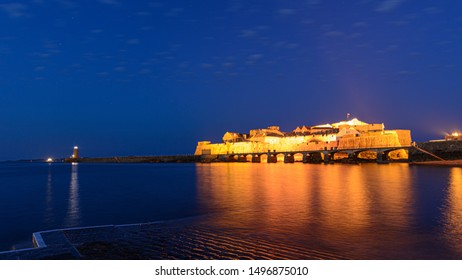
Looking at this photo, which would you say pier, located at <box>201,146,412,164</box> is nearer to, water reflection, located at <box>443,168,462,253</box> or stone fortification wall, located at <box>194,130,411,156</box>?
stone fortification wall, located at <box>194,130,411,156</box>

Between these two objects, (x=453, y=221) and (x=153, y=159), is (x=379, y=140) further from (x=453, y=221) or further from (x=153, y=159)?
(x=153, y=159)

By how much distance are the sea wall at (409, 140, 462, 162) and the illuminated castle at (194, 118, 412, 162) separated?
3174mm

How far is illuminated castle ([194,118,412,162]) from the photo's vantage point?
80.3 meters

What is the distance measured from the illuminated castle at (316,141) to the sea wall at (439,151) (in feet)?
10.4

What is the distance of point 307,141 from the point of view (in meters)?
100

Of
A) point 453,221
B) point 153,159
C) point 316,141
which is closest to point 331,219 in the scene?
point 453,221

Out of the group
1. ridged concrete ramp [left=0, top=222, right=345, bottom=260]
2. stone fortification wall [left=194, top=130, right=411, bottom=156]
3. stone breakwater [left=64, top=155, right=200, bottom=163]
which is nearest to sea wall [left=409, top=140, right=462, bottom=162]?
stone fortification wall [left=194, top=130, right=411, bottom=156]

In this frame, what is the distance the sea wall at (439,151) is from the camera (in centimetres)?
6345

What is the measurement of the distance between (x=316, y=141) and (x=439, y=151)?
34975 millimetres

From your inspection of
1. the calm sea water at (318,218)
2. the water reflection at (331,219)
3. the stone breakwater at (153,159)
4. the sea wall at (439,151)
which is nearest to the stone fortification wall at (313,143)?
the stone breakwater at (153,159)

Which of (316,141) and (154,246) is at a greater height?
(316,141)

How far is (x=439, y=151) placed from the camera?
65625 millimetres

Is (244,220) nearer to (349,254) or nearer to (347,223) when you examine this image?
(347,223)

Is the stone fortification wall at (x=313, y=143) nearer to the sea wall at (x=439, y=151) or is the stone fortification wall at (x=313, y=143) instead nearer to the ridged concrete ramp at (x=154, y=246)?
the sea wall at (x=439, y=151)
